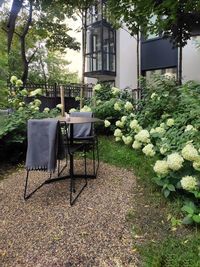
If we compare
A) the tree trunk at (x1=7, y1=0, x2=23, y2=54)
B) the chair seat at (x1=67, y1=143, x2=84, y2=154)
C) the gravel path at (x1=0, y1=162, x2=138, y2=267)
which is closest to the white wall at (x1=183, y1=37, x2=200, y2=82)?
the tree trunk at (x1=7, y1=0, x2=23, y2=54)

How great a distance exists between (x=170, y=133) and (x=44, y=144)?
4.90ft

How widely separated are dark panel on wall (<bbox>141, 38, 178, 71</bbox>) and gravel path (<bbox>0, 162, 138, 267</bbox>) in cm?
996

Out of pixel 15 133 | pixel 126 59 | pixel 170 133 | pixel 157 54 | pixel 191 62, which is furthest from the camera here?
pixel 126 59

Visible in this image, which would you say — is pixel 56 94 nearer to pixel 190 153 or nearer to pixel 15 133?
pixel 15 133

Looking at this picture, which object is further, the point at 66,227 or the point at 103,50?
the point at 103,50

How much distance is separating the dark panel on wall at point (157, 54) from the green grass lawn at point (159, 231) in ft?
32.0

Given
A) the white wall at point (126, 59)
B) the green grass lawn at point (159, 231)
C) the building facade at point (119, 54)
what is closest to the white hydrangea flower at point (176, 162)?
the green grass lawn at point (159, 231)

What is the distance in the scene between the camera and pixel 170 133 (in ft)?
11.7

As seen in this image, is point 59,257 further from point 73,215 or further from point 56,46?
point 56,46

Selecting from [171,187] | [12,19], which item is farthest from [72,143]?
[12,19]

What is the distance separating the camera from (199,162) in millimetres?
2543

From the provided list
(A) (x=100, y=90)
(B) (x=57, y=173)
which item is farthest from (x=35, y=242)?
(A) (x=100, y=90)

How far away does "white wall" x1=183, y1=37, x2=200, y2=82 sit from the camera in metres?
11.4

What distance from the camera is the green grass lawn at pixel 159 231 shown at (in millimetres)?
2072
